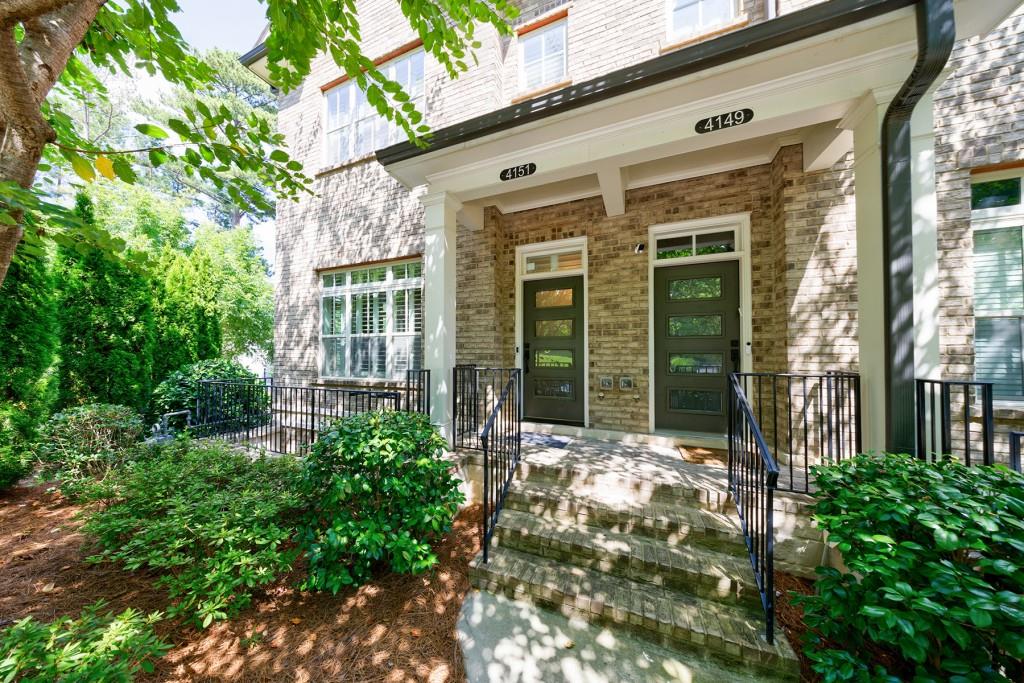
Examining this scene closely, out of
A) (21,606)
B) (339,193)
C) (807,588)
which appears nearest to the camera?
(21,606)

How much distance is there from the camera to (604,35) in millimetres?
4742

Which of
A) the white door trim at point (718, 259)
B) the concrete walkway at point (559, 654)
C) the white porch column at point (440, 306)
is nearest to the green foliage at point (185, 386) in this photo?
the white porch column at point (440, 306)

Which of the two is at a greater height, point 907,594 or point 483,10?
point 483,10

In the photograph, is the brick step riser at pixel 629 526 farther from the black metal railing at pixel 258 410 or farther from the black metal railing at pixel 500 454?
the black metal railing at pixel 258 410

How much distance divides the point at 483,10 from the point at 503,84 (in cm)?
331

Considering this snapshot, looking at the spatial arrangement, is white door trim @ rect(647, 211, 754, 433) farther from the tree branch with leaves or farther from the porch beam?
the tree branch with leaves

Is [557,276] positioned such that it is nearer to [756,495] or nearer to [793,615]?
[756,495]

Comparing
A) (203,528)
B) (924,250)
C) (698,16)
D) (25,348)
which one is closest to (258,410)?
(25,348)

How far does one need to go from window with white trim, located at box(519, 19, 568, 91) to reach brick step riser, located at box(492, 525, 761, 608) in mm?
5866

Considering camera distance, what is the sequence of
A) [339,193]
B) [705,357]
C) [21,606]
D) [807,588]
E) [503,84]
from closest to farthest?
[21,606] → [807,588] → [705,357] → [503,84] → [339,193]

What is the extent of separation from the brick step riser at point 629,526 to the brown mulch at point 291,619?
2.00ft

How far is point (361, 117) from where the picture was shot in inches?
253

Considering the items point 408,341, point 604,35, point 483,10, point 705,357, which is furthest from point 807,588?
point 604,35

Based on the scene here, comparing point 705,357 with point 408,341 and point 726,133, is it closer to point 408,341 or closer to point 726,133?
point 726,133
